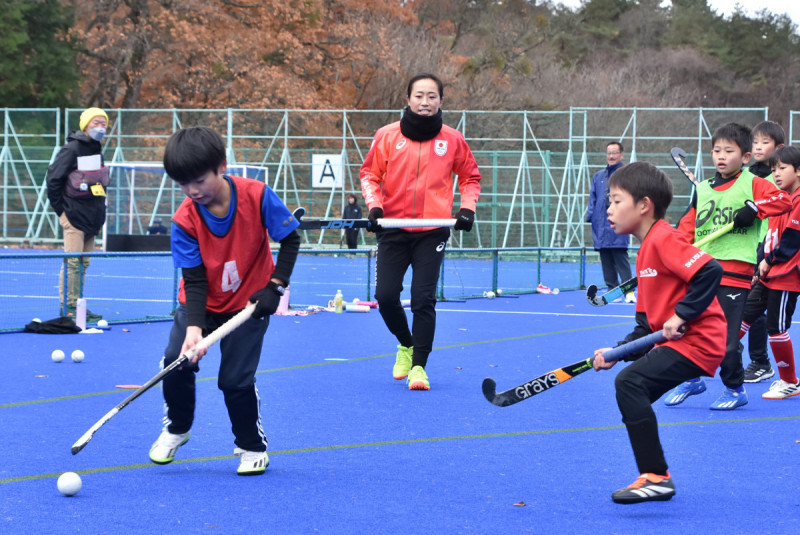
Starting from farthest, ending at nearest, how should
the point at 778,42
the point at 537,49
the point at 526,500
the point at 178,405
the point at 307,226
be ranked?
1. the point at 778,42
2. the point at 537,49
3. the point at 307,226
4. the point at 178,405
5. the point at 526,500

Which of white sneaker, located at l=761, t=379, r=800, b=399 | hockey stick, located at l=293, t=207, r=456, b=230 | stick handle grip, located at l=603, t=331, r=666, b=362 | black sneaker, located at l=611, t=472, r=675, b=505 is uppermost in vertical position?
hockey stick, located at l=293, t=207, r=456, b=230

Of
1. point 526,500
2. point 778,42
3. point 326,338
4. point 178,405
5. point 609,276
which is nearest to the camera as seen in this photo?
point 526,500

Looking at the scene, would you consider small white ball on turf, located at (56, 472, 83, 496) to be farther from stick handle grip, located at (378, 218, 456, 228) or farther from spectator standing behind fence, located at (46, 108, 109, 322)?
spectator standing behind fence, located at (46, 108, 109, 322)

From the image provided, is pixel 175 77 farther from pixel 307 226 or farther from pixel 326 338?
pixel 307 226

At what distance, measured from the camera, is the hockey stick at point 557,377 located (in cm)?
416

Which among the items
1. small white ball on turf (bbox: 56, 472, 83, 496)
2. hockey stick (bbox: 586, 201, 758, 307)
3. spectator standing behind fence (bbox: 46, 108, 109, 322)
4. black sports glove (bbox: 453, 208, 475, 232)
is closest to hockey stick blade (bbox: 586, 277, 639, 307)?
hockey stick (bbox: 586, 201, 758, 307)

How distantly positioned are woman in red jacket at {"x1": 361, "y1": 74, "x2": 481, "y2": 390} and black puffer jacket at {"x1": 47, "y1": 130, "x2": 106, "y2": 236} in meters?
4.19

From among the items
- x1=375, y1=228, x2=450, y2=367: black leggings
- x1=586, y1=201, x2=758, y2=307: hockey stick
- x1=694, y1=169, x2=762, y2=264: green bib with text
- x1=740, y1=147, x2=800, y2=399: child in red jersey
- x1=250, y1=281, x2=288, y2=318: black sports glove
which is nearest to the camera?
x1=250, y1=281, x2=288, y2=318: black sports glove

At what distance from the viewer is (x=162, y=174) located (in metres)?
27.8

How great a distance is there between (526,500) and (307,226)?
2.40m

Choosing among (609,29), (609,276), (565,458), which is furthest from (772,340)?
(609,29)

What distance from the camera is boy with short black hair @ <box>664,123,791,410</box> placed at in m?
5.90

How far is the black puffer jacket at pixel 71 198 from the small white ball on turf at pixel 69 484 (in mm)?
6385

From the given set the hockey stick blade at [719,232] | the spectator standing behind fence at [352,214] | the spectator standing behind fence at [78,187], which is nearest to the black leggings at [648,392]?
the hockey stick blade at [719,232]
